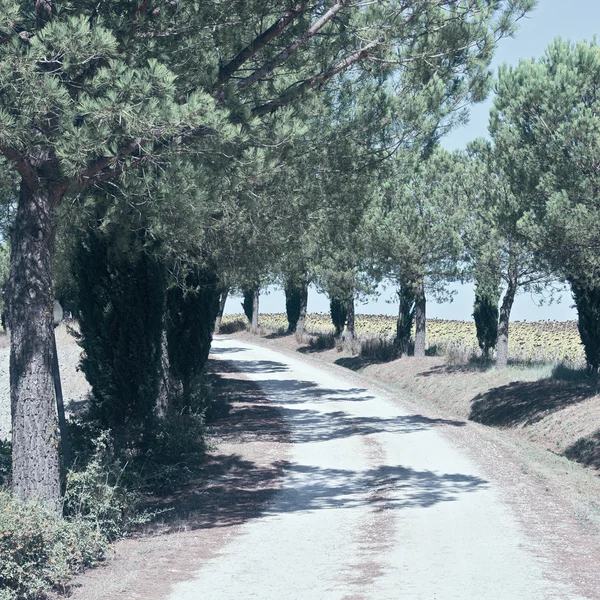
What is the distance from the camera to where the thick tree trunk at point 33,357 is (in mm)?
10000

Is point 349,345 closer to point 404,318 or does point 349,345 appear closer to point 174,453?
point 404,318

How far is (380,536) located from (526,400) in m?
16.0

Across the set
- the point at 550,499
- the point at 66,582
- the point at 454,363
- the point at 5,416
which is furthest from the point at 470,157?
the point at 66,582

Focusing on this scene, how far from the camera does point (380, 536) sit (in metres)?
9.91

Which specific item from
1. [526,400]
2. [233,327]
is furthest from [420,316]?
[233,327]

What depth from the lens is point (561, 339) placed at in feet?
166

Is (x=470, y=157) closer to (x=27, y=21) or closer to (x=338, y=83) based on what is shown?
(x=338, y=83)

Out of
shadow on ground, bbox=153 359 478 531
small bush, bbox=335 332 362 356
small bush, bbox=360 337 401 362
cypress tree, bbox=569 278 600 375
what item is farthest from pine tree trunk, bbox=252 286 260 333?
shadow on ground, bbox=153 359 478 531

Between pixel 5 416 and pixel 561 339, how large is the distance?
1418 inches

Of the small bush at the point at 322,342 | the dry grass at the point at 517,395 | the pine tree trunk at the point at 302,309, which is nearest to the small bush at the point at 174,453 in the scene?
the dry grass at the point at 517,395

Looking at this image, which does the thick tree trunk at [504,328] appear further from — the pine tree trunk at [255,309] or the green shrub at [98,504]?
the pine tree trunk at [255,309]

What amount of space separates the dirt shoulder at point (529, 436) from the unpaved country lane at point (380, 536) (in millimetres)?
415

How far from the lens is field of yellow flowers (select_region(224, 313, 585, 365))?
3306 centimetres

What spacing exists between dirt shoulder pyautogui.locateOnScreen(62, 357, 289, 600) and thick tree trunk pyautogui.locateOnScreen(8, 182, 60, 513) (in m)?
1.43
